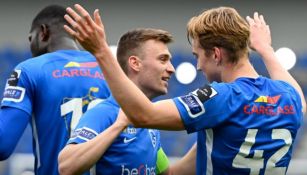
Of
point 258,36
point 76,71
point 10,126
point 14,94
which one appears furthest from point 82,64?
point 258,36

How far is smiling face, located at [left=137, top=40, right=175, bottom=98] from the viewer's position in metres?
5.07

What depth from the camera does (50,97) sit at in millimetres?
5258

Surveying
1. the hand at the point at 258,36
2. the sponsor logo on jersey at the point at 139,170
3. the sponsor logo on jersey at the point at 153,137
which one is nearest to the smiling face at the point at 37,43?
the sponsor logo on jersey at the point at 153,137

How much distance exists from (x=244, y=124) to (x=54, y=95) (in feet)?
4.60

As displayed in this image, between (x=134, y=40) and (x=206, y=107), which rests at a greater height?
(x=134, y=40)

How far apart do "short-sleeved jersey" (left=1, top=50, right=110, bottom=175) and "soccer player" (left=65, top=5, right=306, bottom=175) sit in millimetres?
1044

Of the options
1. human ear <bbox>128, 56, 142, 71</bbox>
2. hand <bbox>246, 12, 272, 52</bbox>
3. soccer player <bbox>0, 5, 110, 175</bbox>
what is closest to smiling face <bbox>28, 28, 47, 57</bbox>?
soccer player <bbox>0, 5, 110, 175</bbox>

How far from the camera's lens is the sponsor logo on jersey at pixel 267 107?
4.34m

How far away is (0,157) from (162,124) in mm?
1400

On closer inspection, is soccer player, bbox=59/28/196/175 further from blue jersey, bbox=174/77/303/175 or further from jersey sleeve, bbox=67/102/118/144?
blue jersey, bbox=174/77/303/175

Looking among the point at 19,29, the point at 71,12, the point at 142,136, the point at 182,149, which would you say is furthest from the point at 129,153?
the point at 19,29

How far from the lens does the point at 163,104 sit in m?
4.17

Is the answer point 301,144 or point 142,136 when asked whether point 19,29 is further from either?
point 142,136

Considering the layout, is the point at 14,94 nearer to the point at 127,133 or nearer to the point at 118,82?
the point at 127,133
